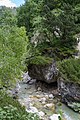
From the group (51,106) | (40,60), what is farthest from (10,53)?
(40,60)

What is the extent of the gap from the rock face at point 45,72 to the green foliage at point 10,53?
365cm

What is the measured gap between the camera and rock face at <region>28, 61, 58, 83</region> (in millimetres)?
14156

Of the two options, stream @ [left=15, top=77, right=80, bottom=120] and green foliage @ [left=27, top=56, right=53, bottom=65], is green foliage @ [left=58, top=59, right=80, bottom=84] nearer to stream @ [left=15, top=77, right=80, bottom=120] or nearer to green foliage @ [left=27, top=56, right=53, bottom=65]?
green foliage @ [left=27, top=56, right=53, bottom=65]

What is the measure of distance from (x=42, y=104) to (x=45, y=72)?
2336mm

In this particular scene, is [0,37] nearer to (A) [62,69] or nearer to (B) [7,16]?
(A) [62,69]

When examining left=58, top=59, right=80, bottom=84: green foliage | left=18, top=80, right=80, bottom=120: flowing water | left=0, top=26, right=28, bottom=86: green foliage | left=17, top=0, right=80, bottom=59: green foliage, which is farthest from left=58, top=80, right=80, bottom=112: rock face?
left=0, top=26, right=28, bottom=86: green foliage

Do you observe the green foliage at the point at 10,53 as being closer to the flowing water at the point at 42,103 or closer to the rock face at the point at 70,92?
the flowing water at the point at 42,103

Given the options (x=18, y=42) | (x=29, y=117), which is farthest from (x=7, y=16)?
(x=29, y=117)

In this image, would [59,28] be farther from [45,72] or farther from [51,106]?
[51,106]

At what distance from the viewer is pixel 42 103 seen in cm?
1269

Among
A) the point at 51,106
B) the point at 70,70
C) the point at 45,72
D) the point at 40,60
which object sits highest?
the point at 40,60

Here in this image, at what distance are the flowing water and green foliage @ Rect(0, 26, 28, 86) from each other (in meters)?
2.26

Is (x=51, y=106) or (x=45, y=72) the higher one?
(x=45, y=72)

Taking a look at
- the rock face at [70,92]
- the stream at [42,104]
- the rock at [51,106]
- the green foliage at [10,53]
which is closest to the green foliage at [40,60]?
the stream at [42,104]
